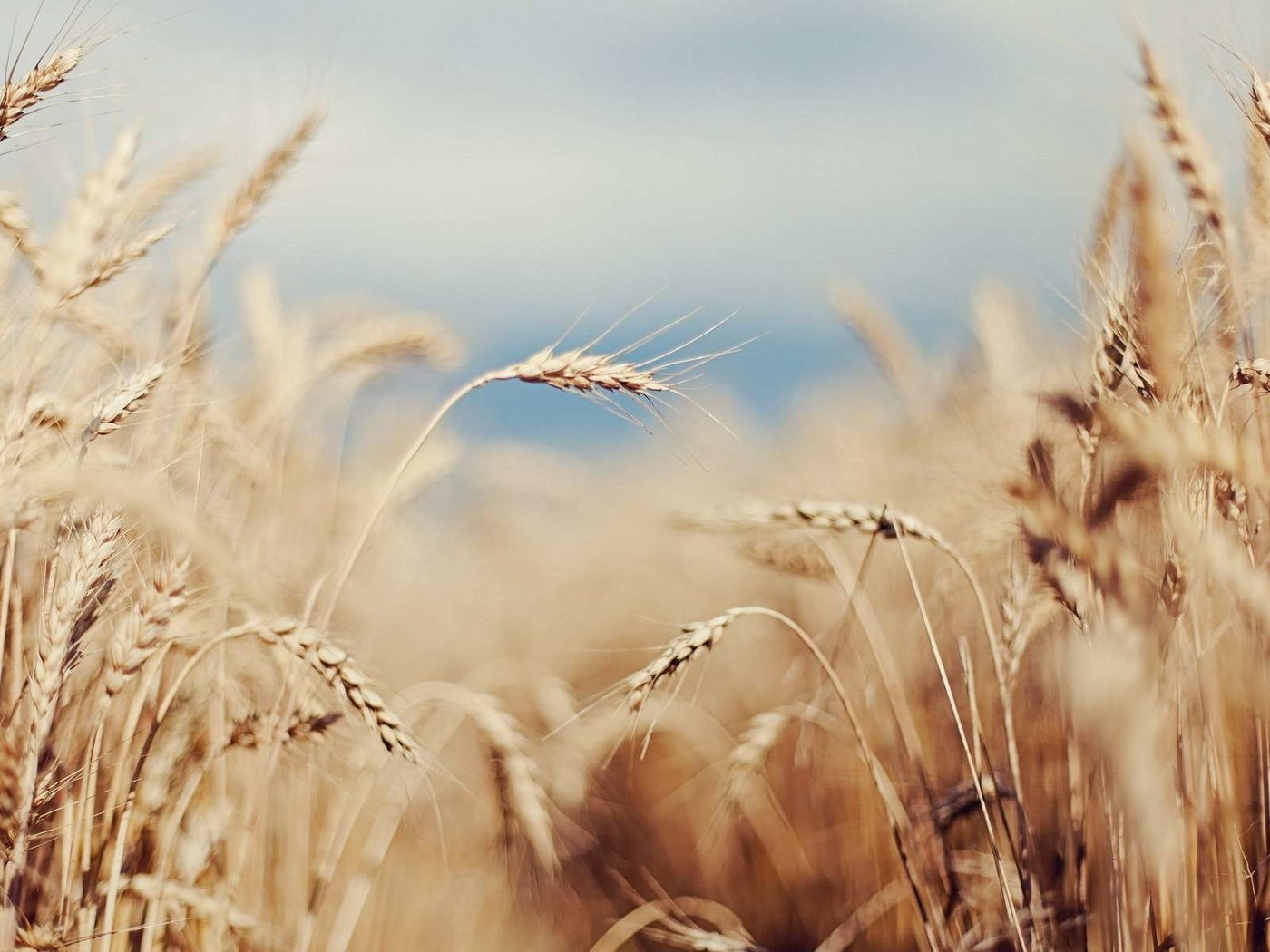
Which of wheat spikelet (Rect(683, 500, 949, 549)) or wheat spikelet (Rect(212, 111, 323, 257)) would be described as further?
wheat spikelet (Rect(212, 111, 323, 257))

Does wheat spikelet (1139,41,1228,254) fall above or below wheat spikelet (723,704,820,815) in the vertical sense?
above

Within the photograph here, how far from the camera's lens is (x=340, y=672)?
1.58m

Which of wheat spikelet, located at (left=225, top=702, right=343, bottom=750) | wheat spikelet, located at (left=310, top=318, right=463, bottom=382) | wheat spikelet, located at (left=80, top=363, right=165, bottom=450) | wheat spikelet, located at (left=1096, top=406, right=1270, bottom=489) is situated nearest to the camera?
wheat spikelet, located at (left=1096, top=406, right=1270, bottom=489)

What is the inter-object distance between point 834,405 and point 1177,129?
6.34 metres

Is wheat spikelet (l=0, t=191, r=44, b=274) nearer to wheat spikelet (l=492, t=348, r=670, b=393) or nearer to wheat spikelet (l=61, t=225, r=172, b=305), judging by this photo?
wheat spikelet (l=61, t=225, r=172, b=305)

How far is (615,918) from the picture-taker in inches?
129

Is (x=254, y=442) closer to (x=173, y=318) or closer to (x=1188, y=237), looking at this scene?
(x=173, y=318)

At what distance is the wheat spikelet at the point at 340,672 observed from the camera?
61.2 inches

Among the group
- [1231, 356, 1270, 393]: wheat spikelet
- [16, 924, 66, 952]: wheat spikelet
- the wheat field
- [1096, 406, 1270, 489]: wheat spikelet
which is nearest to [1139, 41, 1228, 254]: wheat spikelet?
the wheat field

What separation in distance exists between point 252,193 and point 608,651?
1371 millimetres

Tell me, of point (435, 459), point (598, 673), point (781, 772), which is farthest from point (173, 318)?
point (598, 673)

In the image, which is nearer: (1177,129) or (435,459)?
(1177,129)

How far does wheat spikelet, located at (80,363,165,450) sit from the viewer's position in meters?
1.63

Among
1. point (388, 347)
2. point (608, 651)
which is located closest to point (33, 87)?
point (388, 347)
